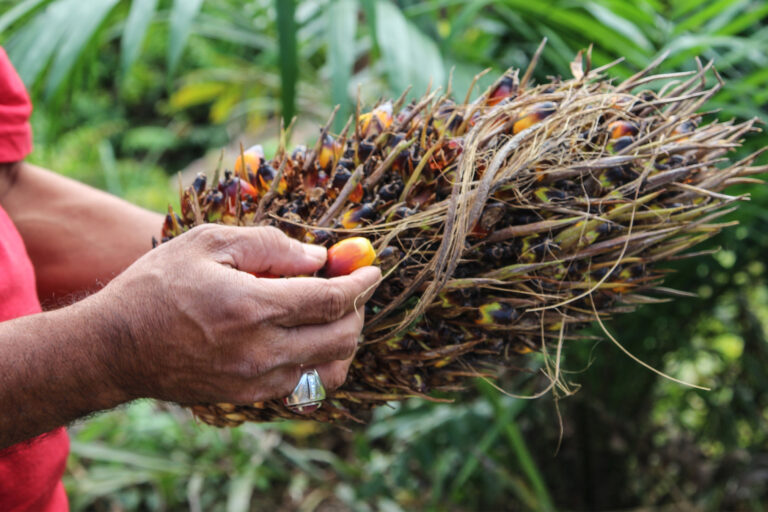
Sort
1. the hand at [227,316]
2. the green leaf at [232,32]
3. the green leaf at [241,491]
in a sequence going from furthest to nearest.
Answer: the green leaf at [232,32] < the green leaf at [241,491] < the hand at [227,316]

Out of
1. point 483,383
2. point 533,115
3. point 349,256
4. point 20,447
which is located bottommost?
point 483,383

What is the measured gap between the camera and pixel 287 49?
132cm

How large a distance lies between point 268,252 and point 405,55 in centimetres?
88

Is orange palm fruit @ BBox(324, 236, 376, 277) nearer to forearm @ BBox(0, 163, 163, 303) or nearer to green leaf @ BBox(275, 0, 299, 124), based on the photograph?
forearm @ BBox(0, 163, 163, 303)

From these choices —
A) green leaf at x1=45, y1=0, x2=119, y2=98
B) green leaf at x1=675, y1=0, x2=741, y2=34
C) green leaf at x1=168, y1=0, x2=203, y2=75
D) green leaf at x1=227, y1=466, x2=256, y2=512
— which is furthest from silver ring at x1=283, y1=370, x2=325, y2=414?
green leaf at x1=227, y1=466, x2=256, y2=512

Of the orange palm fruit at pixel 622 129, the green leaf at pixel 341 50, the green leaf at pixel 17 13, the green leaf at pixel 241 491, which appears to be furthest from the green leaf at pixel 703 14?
the green leaf at pixel 241 491

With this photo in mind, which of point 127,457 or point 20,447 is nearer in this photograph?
point 20,447

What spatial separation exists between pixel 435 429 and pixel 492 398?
1.91 feet

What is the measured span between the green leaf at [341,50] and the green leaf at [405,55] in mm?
67

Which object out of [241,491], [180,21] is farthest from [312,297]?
[241,491]

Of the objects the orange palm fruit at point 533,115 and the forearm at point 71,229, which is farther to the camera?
the forearm at point 71,229

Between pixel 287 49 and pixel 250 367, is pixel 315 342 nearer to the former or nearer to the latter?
pixel 250 367

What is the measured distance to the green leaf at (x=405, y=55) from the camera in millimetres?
1334

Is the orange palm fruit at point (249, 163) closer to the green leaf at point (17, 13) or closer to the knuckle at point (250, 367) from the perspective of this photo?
the knuckle at point (250, 367)
